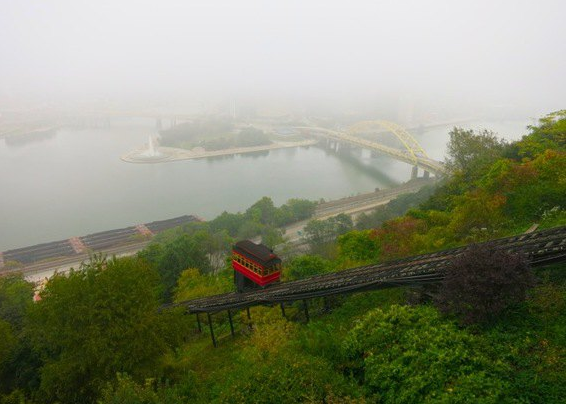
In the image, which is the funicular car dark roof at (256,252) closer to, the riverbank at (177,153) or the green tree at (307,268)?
the green tree at (307,268)

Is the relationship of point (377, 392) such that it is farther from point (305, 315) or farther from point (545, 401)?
point (305, 315)

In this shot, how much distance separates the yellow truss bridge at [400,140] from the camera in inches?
1813

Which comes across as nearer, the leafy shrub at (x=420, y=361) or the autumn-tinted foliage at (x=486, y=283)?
the leafy shrub at (x=420, y=361)

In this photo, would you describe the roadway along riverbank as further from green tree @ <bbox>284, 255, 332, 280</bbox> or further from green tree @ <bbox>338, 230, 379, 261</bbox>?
green tree @ <bbox>284, 255, 332, 280</bbox>

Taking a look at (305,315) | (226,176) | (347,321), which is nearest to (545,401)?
(347,321)

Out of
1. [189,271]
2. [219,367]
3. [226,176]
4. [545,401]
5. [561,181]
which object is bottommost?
[226,176]

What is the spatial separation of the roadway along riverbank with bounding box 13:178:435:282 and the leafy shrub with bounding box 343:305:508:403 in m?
21.9

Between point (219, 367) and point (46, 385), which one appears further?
point (219, 367)

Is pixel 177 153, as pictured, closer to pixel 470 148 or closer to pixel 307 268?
pixel 470 148

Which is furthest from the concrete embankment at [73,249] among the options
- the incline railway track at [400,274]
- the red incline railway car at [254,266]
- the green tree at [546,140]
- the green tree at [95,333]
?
the green tree at [546,140]

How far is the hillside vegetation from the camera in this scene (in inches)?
189

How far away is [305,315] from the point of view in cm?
892

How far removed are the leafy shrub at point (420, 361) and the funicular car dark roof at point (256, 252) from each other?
5223 millimetres

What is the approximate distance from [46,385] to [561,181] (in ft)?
40.6
